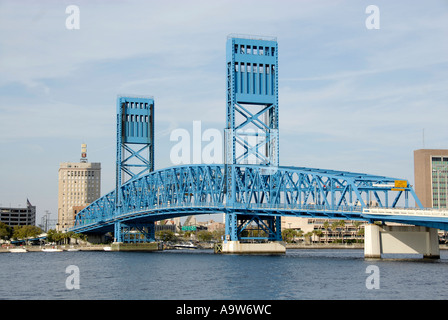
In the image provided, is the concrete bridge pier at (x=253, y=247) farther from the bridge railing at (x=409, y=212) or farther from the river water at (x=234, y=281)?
the bridge railing at (x=409, y=212)

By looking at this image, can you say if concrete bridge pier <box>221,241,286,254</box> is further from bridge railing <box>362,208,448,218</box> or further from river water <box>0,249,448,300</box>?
bridge railing <box>362,208,448,218</box>

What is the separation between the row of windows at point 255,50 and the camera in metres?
125

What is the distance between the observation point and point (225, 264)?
97.1 meters

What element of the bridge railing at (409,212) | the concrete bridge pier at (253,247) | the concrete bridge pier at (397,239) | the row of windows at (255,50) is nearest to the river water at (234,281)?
the concrete bridge pier at (397,239)

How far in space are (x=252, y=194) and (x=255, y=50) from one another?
24.7 m

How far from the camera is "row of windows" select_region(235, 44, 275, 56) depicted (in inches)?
4926

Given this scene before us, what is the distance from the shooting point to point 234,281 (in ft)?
236

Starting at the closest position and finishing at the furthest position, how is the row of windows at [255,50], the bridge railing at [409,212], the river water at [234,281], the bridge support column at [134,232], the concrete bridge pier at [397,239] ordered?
the river water at [234,281] < the bridge railing at [409,212] < the concrete bridge pier at [397,239] < the row of windows at [255,50] < the bridge support column at [134,232]

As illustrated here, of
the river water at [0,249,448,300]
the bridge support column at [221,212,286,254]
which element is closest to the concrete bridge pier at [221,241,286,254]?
the bridge support column at [221,212,286,254]

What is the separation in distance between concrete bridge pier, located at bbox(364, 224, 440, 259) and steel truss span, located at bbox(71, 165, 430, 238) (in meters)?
2.89

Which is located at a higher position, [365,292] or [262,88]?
[262,88]
